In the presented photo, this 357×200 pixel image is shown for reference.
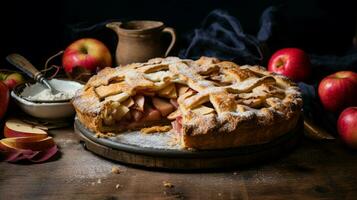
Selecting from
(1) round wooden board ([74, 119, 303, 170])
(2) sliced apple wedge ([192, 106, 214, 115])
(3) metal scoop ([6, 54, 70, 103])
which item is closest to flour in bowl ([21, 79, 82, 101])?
(3) metal scoop ([6, 54, 70, 103])

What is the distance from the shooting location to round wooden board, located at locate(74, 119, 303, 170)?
61.0 inches

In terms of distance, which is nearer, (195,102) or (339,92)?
(195,102)

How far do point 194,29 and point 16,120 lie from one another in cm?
90

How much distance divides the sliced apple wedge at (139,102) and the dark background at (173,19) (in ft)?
2.14

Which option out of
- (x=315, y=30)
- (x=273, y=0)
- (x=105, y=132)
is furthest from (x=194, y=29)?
(x=105, y=132)

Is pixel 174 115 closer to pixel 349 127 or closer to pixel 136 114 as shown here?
pixel 136 114

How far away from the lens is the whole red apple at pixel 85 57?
2.17m

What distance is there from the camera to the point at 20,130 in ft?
5.84

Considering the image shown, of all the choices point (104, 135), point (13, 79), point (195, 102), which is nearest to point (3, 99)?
point (13, 79)

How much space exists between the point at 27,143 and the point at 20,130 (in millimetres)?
122

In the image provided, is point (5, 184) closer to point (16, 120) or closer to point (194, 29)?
point (16, 120)

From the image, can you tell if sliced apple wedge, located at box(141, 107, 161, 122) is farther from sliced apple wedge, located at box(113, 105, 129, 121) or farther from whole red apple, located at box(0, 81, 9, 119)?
whole red apple, located at box(0, 81, 9, 119)

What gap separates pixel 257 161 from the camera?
5.26 ft

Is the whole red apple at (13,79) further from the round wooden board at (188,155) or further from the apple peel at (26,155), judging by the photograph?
the round wooden board at (188,155)
